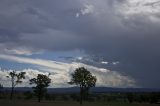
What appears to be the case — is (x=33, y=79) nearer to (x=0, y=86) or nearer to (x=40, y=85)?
(x=40, y=85)

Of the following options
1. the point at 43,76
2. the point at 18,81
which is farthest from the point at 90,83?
the point at 18,81

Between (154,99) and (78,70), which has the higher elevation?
(78,70)

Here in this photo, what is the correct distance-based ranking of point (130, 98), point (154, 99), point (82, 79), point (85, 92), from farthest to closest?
point (130, 98)
point (154, 99)
point (85, 92)
point (82, 79)

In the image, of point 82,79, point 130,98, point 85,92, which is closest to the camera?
point 82,79

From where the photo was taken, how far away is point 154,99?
146 metres

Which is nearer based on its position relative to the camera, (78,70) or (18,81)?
(78,70)

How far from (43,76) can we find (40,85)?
3727mm

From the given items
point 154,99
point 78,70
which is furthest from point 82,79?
point 154,99

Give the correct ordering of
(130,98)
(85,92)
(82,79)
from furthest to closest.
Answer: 1. (130,98)
2. (85,92)
3. (82,79)

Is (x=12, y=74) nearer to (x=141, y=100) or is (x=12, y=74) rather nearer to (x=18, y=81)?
(x=18, y=81)

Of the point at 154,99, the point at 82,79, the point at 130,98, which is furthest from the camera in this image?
the point at 130,98

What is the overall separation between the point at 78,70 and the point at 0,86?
4889 centimetres

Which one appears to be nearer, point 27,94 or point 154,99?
point 154,99

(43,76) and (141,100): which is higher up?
(43,76)
